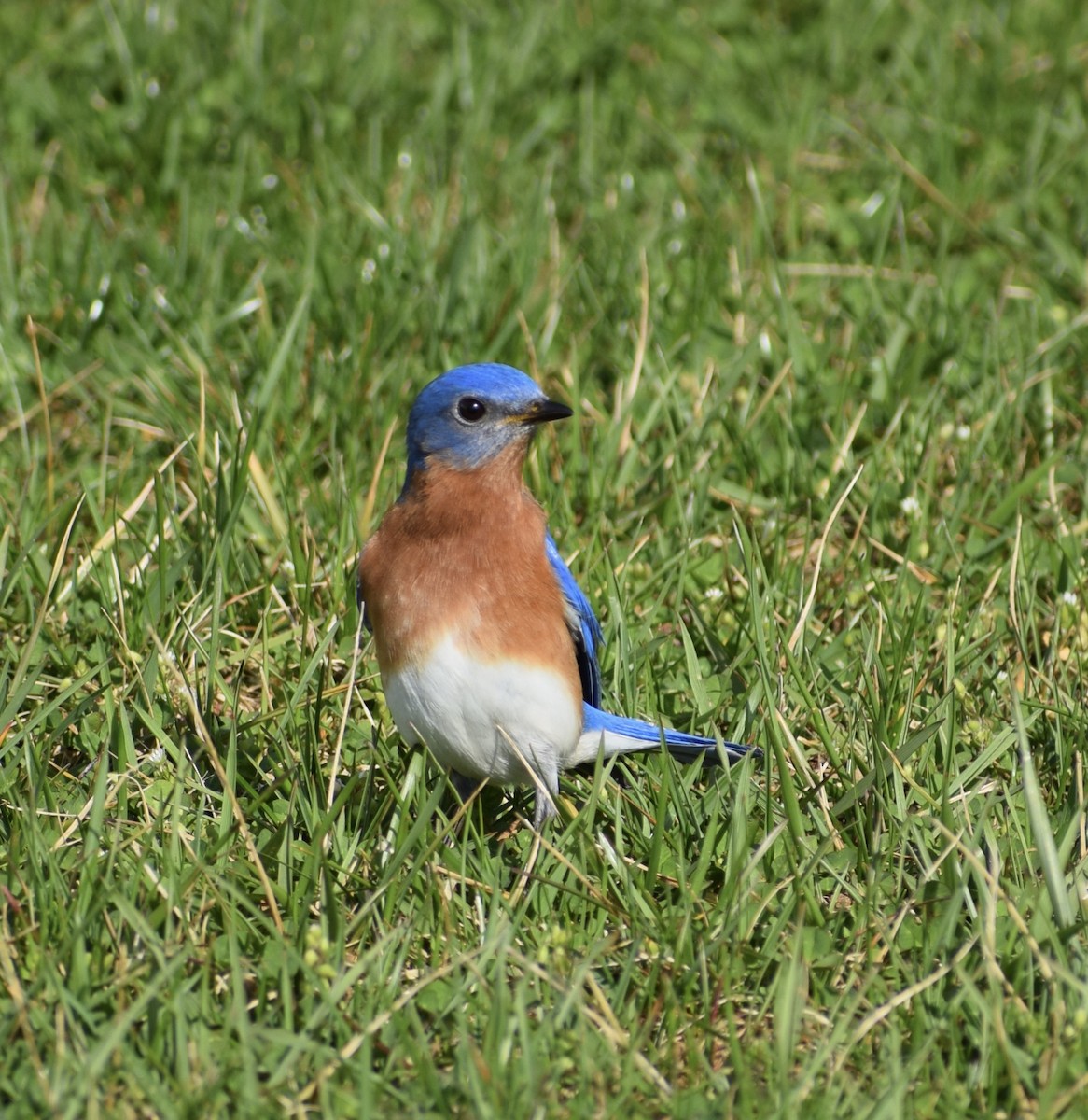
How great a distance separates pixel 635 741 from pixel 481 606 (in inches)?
25.1

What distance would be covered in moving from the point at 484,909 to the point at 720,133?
16.9ft

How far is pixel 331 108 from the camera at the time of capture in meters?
7.69

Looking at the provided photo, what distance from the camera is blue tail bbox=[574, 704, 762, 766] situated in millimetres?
4254

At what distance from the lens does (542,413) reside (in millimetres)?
4168

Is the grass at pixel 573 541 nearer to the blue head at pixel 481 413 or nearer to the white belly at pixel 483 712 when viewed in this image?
the white belly at pixel 483 712

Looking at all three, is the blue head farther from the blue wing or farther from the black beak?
the blue wing

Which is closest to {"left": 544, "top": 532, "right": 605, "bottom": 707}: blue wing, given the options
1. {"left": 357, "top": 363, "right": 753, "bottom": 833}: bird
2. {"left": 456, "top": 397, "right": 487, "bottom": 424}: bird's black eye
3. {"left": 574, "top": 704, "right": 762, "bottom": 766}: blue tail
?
{"left": 357, "top": 363, "right": 753, "bottom": 833}: bird

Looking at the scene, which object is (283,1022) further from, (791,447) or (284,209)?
(284,209)

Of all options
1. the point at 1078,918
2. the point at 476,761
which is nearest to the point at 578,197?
the point at 476,761

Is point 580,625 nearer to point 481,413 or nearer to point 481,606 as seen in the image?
point 481,606

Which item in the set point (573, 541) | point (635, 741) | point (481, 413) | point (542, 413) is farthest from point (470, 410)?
point (573, 541)

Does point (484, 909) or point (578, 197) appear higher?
point (578, 197)

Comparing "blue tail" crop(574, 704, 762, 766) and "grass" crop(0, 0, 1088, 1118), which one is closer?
"grass" crop(0, 0, 1088, 1118)

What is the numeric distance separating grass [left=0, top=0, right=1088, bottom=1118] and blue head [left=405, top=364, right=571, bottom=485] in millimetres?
718
